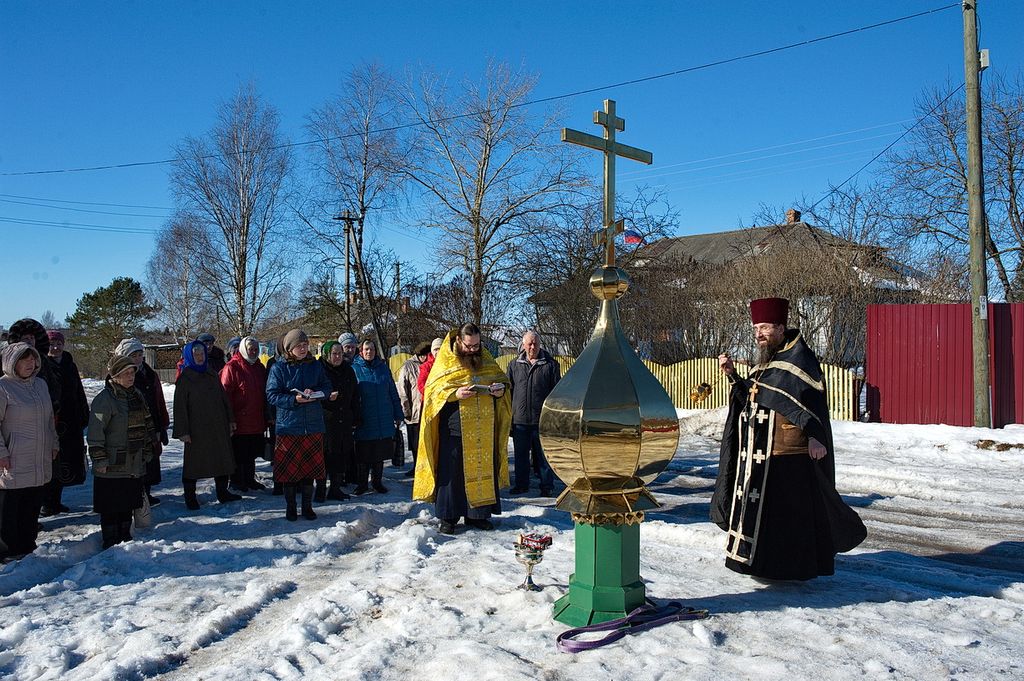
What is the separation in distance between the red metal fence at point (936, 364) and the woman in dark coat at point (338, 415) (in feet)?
33.9

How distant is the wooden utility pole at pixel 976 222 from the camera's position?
1269cm

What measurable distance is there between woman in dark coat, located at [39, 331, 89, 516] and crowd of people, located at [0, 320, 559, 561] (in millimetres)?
14

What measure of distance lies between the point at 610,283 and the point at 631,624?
5.82ft

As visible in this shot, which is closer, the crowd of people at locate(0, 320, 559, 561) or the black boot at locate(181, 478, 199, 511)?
the crowd of people at locate(0, 320, 559, 561)

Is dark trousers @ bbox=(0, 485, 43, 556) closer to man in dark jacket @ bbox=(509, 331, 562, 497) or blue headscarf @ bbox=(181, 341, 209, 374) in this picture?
blue headscarf @ bbox=(181, 341, 209, 374)

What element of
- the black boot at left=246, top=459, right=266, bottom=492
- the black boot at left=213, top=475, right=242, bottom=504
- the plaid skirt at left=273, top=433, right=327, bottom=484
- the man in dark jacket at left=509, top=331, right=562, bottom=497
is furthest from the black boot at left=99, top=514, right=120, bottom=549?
the man in dark jacket at left=509, top=331, right=562, bottom=497

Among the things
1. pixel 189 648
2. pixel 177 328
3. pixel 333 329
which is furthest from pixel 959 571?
pixel 177 328

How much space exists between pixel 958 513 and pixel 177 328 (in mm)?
38986

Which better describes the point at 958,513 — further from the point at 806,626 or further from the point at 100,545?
the point at 100,545

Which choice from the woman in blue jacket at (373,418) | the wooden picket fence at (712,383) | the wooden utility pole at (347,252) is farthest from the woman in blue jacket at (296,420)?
the wooden utility pole at (347,252)

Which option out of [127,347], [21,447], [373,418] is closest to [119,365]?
[127,347]

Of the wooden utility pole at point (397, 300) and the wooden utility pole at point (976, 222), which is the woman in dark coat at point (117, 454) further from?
the wooden utility pole at point (397, 300)

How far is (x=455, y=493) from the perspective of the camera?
6.71 m

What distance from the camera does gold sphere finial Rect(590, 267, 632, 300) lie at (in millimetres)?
4051
